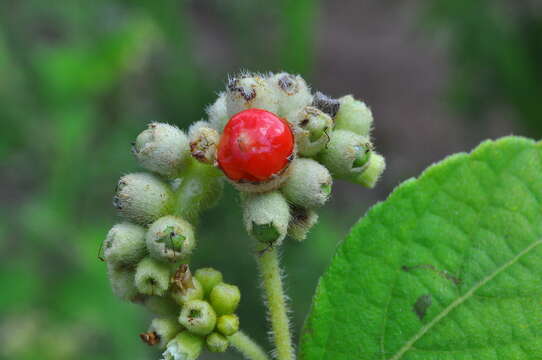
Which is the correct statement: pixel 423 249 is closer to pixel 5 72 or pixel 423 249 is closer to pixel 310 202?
pixel 310 202

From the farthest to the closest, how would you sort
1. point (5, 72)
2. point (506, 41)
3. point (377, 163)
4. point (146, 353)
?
1. point (506, 41)
2. point (5, 72)
3. point (146, 353)
4. point (377, 163)

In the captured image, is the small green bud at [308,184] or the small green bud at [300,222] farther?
the small green bud at [300,222]

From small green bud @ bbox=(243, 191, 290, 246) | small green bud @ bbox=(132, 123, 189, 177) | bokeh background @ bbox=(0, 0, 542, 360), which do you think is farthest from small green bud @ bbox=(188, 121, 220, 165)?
bokeh background @ bbox=(0, 0, 542, 360)

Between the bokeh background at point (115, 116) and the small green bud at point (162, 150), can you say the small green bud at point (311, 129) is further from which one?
the bokeh background at point (115, 116)

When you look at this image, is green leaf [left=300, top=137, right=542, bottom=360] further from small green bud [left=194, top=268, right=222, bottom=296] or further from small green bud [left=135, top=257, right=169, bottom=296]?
small green bud [left=135, top=257, right=169, bottom=296]

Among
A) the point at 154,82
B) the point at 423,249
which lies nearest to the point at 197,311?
the point at 423,249

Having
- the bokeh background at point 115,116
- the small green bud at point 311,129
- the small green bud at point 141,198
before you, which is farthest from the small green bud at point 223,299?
the bokeh background at point 115,116

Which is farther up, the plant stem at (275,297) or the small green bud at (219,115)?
the small green bud at (219,115)
